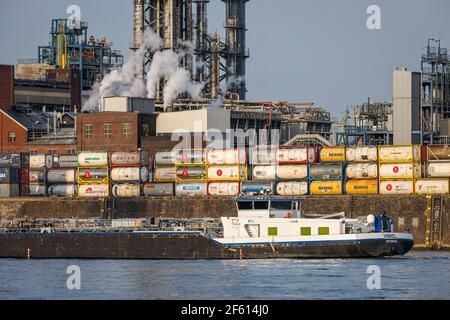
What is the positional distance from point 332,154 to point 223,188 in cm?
1102

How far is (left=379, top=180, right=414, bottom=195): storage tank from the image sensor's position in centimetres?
10984

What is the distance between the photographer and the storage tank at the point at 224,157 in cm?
11844

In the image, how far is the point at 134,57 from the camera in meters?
161

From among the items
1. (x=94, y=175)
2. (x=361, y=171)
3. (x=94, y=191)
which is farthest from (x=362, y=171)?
(x=94, y=191)

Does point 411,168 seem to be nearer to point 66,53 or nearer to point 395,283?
point 395,283

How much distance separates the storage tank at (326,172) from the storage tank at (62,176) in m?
26.4

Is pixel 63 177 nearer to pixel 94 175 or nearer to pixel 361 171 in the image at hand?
pixel 94 175

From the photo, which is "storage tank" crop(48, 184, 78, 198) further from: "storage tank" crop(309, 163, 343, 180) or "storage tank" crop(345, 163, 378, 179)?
"storage tank" crop(345, 163, 378, 179)

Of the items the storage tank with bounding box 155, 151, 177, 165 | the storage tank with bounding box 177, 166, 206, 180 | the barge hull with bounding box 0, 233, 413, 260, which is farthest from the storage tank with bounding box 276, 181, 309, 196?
the barge hull with bounding box 0, 233, 413, 260

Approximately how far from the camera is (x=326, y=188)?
11325cm

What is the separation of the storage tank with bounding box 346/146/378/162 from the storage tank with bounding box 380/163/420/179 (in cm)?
138

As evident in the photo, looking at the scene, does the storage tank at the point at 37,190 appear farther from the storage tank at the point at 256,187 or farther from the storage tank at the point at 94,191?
the storage tank at the point at 256,187
